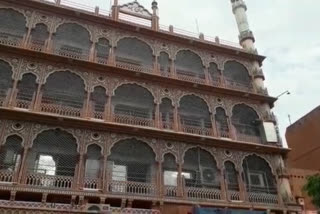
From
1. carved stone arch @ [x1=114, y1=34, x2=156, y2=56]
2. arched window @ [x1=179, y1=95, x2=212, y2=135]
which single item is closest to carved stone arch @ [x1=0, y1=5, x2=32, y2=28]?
carved stone arch @ [x1=114, y1=34, x2=156, y2=56]

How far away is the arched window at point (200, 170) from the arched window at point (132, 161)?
2.14 m

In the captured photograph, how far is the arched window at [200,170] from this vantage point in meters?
18.4

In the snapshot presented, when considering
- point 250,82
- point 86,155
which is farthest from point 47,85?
point 250,82

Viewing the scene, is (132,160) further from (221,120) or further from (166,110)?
(221,120)

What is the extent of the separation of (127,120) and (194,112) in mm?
4903

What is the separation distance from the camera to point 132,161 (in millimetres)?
18203

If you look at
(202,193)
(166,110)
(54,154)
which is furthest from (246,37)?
(54,154)

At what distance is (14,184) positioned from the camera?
555 inches

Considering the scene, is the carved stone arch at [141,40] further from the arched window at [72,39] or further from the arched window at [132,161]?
the arched window at [132,161]

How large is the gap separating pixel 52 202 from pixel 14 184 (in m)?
1.75

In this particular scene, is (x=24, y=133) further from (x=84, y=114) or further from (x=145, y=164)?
(x=145, y=164)

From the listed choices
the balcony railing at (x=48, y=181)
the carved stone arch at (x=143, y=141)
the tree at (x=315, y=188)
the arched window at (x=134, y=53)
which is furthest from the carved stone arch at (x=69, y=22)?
the tree at (x=315, y=188)

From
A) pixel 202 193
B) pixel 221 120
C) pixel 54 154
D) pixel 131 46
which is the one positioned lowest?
pixel 202 193

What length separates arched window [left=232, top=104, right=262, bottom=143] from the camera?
2148 cm
